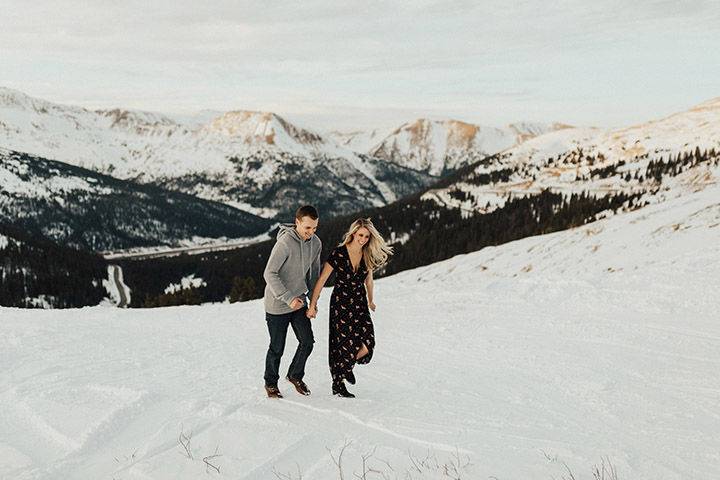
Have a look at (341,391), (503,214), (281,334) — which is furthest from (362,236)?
(503,214)

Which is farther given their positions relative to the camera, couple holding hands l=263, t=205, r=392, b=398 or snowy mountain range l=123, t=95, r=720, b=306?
snowy mountain range l=123, t=95, r=720, b=306

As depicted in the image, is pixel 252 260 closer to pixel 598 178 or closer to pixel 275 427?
pixel 598 178

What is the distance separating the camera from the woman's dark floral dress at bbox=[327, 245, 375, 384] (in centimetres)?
745

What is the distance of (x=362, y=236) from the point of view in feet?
23.6

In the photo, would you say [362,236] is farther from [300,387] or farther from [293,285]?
[300,387]

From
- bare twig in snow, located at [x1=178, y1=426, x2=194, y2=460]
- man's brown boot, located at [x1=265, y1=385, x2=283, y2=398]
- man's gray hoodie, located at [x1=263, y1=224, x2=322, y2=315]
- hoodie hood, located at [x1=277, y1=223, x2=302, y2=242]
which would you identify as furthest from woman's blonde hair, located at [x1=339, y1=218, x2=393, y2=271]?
bare twig in snow, located at [x1=178, y1=426, x2=194, y2=460]

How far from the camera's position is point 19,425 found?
6.55m

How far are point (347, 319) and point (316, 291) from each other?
64 centimetres

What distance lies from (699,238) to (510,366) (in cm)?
1329

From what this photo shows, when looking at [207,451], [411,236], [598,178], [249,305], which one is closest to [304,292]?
Result: [207,451]

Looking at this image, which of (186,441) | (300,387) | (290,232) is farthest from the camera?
(300,387)

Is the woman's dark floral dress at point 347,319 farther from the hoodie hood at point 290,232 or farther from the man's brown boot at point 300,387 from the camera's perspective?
the hoodie hood at point 290,232

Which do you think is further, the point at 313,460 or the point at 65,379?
the point at 65,379

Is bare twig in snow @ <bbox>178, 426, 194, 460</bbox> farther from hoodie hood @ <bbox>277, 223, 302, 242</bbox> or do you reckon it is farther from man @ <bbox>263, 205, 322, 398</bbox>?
hoodie hood @ <bbox>277, 223, 302, 242</bbox>
